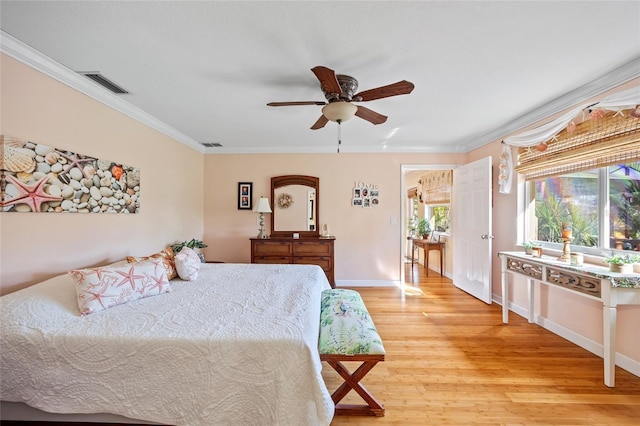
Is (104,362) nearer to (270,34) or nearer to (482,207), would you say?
(270,34)

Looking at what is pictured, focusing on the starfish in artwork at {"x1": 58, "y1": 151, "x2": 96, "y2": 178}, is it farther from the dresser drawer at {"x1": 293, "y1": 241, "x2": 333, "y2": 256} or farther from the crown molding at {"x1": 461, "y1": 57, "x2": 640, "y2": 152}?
the crown molding at {"x1": 461, "y1": 57, "x2": 640, "y2": 152}

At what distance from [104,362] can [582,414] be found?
283 cm

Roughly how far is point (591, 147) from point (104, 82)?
14.2 feet

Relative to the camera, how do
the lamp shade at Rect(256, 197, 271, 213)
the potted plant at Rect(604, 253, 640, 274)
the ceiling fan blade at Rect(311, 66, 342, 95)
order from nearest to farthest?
1. the ceiling fan blade at Rect(311, 66, 342, 95)
2. the potted plant at Rect(604, 253, 640, 274)
3. the lamp shade at Rect(256, 197, 271, 213)

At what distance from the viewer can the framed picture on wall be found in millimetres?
4457

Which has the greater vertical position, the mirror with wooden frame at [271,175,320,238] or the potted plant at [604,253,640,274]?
the mirror with wooden frame at [271,175,320,238]

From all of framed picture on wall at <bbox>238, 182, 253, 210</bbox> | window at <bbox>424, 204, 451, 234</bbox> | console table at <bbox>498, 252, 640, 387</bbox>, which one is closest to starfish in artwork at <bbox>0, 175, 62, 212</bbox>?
framed picture on wall at <bbox>238, 182, 253, 210</bbox>

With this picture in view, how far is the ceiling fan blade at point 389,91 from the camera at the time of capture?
1.76m

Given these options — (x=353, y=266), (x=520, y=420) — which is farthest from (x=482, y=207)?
(x=520, y=420)

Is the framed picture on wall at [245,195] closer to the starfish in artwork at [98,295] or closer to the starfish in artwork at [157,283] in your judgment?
the starfish in artwork at [157,283]

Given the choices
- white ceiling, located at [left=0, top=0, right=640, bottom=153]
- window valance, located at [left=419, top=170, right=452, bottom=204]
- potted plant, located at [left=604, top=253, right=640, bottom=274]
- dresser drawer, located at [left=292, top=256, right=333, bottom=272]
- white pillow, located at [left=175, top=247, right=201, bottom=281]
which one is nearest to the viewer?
white ceiling, located at [left=0, top=0, right=640, bottom=153]

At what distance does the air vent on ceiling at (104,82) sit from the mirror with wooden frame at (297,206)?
2369 millimetres

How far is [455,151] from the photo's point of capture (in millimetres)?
4363

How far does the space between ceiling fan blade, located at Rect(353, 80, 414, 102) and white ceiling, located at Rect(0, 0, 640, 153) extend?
226mm
